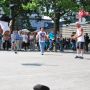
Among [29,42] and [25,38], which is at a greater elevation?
[25,38]

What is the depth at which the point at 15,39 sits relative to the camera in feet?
91.4

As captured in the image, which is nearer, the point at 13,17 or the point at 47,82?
the point at 47,82

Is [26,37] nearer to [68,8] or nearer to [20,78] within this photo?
[68,8]

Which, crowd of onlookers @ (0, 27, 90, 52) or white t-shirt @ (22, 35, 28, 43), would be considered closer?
crowd of onlookers @ (0, 27, 90, 52)

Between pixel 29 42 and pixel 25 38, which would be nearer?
pixel 25 38

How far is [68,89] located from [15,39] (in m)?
18.2

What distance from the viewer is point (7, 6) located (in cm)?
4312

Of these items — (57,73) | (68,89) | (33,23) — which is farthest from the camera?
(33,23)

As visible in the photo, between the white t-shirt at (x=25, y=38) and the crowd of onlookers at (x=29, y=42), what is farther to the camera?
the white t-shirt at (x=25, y=38)

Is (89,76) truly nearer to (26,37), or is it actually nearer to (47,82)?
(47,82)

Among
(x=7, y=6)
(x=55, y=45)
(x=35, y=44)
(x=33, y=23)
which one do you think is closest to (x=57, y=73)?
(x=55, y=45)

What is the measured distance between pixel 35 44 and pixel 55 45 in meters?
3.14

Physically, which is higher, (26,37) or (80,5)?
Answer: (80,5)

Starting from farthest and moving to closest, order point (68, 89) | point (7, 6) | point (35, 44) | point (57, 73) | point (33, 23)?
1. point (33, 23)
2. point (7, 6)
3. point (35, 44)
4. point (57, 73)
5. point (68, 89)
